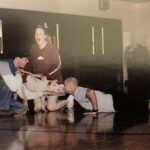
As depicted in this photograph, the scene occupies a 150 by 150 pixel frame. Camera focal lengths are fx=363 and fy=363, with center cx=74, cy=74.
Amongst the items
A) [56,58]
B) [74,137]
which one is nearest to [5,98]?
[56,58]

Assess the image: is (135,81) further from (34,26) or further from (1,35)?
(1,35)

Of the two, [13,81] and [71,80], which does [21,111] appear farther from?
[71,80]

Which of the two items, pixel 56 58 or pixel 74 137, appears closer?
pixel 74 137

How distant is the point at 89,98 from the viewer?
305 centimetres

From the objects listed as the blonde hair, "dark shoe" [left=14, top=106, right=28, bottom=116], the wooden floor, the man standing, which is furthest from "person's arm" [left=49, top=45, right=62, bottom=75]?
the wooden floor

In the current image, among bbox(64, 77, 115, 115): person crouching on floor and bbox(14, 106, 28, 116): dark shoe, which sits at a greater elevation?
bbox(64, 77, 115, 115): person crouching on floor

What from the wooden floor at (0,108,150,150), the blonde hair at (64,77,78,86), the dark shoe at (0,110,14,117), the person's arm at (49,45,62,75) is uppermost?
the person's arm at (49,45,62,75)

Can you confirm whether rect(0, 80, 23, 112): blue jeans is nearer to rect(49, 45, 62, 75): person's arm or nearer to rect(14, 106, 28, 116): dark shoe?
rect(14, 106, 28, 116): dark shoe

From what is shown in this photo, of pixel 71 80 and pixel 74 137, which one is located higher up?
pixel 71 80

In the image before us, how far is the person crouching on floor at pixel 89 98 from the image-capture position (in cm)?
300

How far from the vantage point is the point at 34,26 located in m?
2.94

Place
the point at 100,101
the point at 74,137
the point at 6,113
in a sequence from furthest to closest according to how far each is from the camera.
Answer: the point at 100,101, the point at 6,113, the point at 74,137

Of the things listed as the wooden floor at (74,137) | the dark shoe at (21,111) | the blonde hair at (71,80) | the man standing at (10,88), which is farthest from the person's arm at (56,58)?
the wooden floor at (74,137)

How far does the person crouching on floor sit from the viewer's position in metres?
3.00
